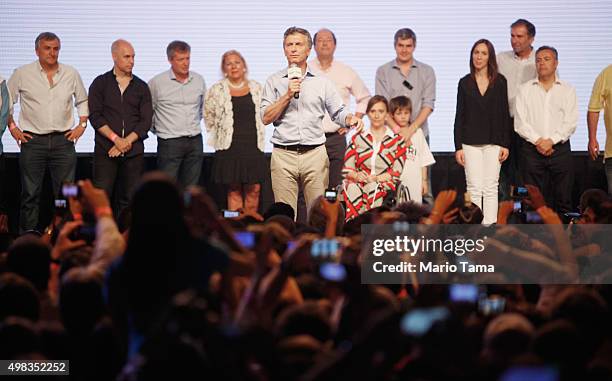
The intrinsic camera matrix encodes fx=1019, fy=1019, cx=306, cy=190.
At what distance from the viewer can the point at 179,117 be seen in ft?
25.3

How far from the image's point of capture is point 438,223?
4.32 metres

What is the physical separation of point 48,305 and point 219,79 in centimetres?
534

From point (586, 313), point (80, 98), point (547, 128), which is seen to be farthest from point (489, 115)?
point (586, 313)

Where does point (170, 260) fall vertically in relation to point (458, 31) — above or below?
below

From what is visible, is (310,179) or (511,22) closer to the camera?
(310,179)

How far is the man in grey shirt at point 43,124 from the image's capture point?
24.6ft

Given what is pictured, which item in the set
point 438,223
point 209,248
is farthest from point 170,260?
point 438,223

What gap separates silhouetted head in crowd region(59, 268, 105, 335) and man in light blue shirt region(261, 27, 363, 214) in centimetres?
378

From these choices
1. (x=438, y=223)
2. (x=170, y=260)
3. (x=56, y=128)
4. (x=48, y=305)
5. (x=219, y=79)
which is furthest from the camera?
(x=219, y=79)

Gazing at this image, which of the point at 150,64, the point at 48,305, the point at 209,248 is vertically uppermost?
the point at 150,64

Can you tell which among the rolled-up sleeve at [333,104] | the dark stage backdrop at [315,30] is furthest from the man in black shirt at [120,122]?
the rolled-up sleeve at [333,104]

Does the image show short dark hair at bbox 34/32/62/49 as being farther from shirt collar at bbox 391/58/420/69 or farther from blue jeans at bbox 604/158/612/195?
blue jeans at bbox 604/158/612/195

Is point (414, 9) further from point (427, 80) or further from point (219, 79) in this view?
point (219, 79)

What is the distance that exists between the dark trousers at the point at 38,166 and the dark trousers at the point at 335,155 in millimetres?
1917
